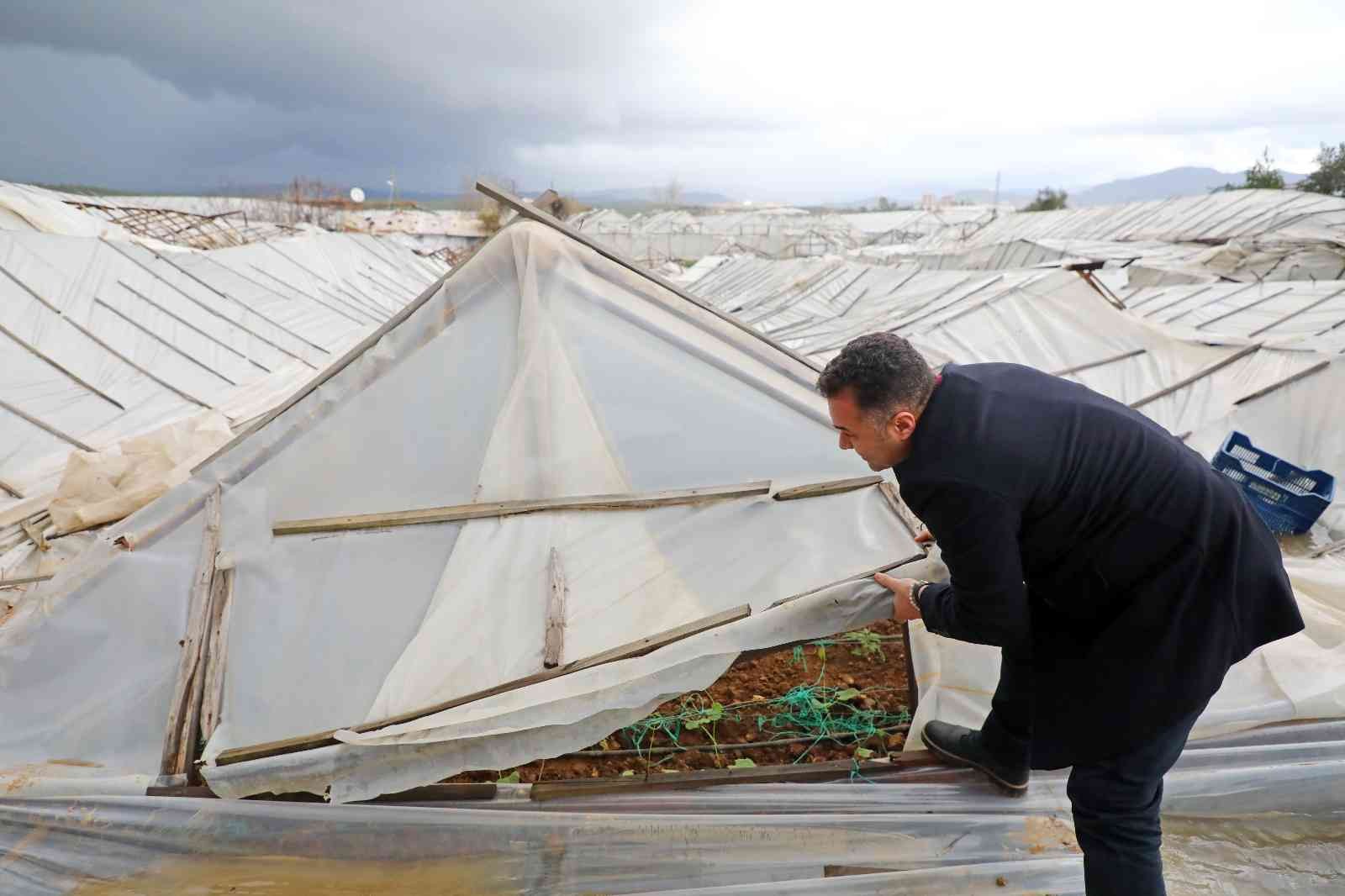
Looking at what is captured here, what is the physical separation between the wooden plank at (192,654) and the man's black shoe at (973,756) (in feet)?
7.56

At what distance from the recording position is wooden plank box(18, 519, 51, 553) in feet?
14.2

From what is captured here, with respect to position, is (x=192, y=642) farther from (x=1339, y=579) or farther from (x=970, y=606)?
(x=1339, y=579)

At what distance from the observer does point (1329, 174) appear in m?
26.2

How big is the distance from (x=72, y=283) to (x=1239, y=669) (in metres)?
9.25

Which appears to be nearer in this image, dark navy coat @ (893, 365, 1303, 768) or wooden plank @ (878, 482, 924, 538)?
dark navy coat @ (893, 365, 1303, 768)

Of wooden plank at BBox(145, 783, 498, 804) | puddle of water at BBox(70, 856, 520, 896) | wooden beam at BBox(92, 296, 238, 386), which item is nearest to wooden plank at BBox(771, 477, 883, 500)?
wooden plank at BBox(145, 783, 498, 804)

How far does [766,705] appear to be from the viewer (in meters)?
3.26

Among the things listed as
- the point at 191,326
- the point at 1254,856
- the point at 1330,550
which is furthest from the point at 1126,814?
the point at 191,326

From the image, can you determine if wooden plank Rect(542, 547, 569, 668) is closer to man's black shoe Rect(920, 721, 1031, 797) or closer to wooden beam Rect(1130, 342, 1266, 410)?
man's black shoe Rect(920, 721, 1031, 797)

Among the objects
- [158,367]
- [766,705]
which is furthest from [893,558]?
[158,367]

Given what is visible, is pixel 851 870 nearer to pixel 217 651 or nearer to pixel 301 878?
pixel 301 878

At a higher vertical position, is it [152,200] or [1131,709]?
[152,200]

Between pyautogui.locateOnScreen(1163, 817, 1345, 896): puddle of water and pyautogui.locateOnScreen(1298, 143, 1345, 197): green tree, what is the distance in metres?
31.5

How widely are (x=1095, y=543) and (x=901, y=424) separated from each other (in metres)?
0.55
